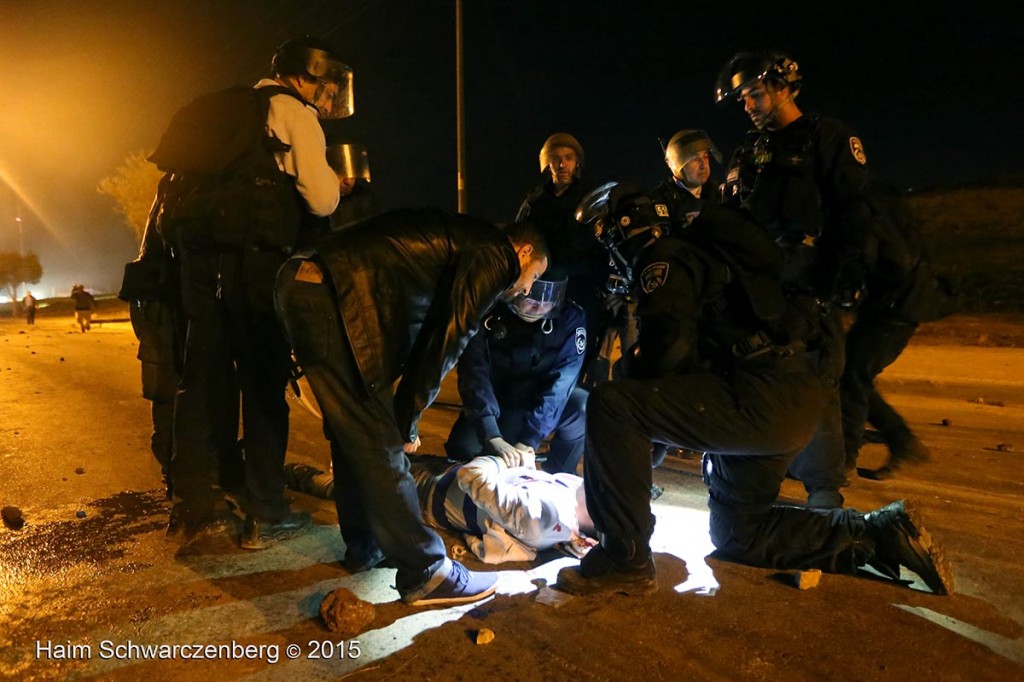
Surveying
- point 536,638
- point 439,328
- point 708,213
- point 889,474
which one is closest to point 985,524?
point 889,474

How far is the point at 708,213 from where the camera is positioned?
2.94 meters

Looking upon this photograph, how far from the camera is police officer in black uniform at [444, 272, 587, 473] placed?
4.05 m

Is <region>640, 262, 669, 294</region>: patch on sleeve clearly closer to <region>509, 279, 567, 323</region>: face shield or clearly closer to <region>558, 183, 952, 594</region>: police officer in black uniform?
<region>558, 183, 952, 594</region>: police officer in black uniform

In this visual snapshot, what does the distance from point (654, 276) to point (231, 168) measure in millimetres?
1962

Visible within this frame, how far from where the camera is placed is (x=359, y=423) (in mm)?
2730

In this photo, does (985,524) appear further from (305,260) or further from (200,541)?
(200,541)

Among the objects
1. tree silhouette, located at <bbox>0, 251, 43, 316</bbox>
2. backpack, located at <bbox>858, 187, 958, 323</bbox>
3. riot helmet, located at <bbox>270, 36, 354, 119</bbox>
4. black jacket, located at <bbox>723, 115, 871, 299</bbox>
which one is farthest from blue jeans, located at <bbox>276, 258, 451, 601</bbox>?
tree silhouette, located at <bbox>0, 251, 43, 316</bbox>

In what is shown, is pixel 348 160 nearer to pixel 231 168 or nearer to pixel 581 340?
pixel 231 168

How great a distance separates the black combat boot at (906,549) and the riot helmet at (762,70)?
2.42 metres

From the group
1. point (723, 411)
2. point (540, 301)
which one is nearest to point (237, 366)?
point (540, 301)

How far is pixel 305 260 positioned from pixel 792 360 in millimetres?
2027

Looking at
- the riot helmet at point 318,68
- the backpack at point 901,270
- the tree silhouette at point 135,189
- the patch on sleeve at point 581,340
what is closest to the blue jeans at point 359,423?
the riot helmet at point 318,68

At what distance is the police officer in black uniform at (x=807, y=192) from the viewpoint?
11.3 ft

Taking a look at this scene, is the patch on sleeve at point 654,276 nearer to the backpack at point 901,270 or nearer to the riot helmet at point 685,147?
the backpack at point 901,270
